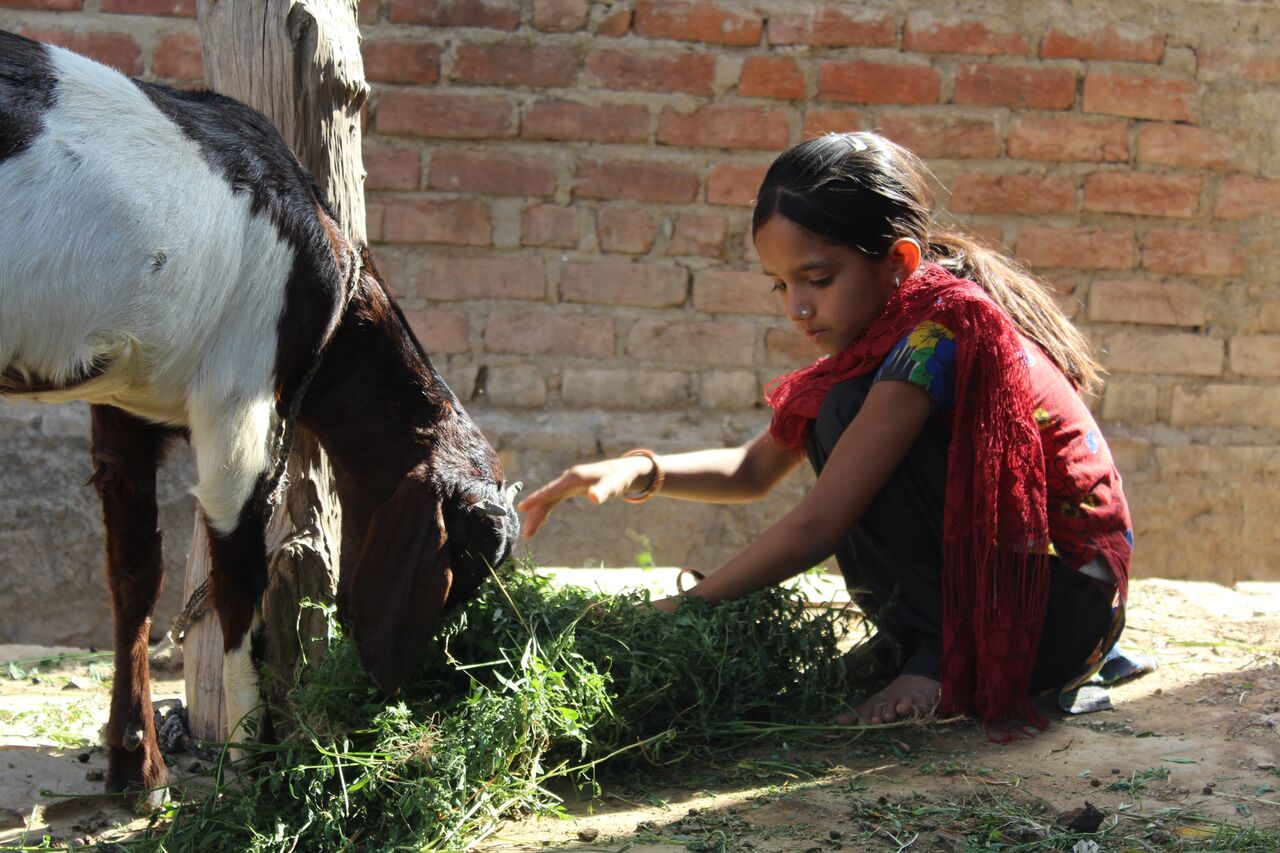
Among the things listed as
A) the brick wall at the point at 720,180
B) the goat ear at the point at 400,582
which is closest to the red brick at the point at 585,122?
the brick wall at the point at 720,180

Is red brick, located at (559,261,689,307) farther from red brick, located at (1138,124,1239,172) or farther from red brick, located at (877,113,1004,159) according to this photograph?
red brick, located at (1138,124,1239,172)

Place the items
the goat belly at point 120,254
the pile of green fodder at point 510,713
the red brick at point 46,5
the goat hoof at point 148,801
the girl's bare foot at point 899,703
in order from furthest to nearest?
the red brick at point 46,5 → the girl's bare foot at point 899,703 → the goat hoof at point 148,801 → the pile of green fodder at point 510,713 → the goat belly at point 120,254

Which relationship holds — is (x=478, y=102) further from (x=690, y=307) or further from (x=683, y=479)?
(x=683, y=479)

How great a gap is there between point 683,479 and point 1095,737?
126cm

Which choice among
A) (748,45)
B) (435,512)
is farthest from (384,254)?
(435,512)

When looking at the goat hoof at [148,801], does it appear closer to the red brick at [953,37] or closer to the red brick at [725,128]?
the red brick at [725,128]

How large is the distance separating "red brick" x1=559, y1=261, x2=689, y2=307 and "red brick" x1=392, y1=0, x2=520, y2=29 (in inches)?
39.1

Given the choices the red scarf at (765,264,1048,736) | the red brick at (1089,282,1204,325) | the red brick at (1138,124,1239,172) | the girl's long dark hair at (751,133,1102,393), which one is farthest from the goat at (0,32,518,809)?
the red brick at (1138,124,1239,172)

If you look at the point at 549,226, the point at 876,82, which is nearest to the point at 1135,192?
the point at 876,82

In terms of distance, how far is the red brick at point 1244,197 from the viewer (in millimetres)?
4953

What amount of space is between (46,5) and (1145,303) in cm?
452

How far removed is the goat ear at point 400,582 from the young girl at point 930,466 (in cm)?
55

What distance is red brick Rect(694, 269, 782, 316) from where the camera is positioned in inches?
191

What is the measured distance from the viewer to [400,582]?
8.13 ft
